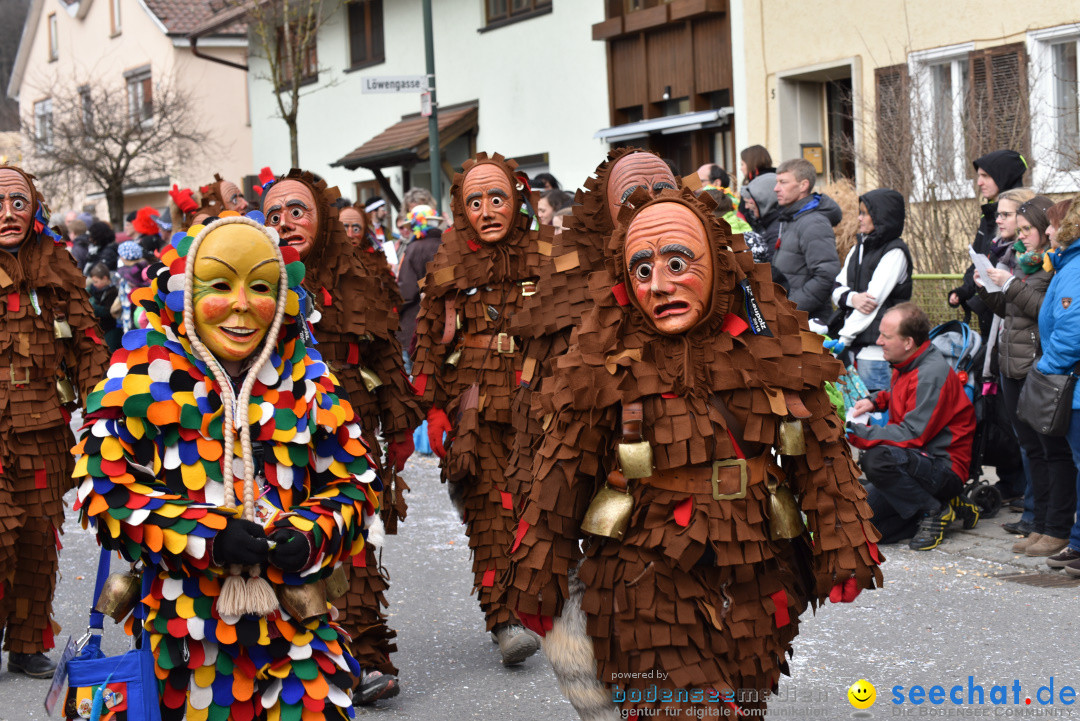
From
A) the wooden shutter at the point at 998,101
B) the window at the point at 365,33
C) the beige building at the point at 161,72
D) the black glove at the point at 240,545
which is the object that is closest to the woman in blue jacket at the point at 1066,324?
the black glove at the point at 240,545

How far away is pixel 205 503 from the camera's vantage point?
330 cm

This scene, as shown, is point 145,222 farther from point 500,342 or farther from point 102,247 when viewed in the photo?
point 102,247

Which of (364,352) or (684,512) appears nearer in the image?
(684,512)

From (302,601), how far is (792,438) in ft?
4.69

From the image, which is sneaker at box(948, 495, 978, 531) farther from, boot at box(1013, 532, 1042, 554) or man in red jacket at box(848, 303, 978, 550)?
boot at box(1013, 532, 1042, 554)

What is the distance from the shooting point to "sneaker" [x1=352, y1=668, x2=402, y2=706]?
494 centimetres

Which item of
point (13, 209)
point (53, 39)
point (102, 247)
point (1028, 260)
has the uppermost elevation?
point (53, 39)

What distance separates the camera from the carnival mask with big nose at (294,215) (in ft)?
17.3

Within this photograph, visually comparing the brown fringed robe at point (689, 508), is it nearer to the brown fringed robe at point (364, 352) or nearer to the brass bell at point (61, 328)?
the brown fringed robe at point (364, 352)

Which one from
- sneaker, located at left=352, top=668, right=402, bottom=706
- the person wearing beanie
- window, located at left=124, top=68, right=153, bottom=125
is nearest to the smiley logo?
sneaker, located at left=352, top=668, right=402, bottom=706

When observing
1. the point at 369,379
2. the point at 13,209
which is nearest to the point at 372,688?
the point at 369,379

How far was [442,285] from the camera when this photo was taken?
560 cm

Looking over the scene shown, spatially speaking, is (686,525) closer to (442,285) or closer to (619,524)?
(619,524)

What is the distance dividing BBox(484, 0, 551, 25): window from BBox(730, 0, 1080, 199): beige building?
4393 millimetres
